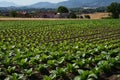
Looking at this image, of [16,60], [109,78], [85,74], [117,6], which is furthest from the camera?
[117,6]

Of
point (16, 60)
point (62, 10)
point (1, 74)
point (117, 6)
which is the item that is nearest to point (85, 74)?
point (1, 74)

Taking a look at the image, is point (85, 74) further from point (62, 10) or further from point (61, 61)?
point (62, 10)

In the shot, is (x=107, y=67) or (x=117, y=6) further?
(x=117, y=6)

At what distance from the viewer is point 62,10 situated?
104188 mm

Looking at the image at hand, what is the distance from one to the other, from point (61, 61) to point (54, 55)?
48.7 inches

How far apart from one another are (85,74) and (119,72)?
1811 millimetres

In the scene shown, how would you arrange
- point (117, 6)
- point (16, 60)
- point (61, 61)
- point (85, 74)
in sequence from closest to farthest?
point (85, 74) → point (61, 61) → point (16, 60) → point (117, 6)

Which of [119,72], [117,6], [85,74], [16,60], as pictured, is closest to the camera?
[85,74]

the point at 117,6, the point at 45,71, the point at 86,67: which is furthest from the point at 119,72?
the point at 117,6

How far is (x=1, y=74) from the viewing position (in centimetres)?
911

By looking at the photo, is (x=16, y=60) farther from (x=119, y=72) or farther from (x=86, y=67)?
(x=119, y=72)

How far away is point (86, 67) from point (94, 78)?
1530 millimetres

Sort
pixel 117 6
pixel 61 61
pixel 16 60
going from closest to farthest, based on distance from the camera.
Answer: pixel 61 61 → pixel 16 60 → pixel 117 6

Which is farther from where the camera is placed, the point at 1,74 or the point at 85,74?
the point at 1,74
